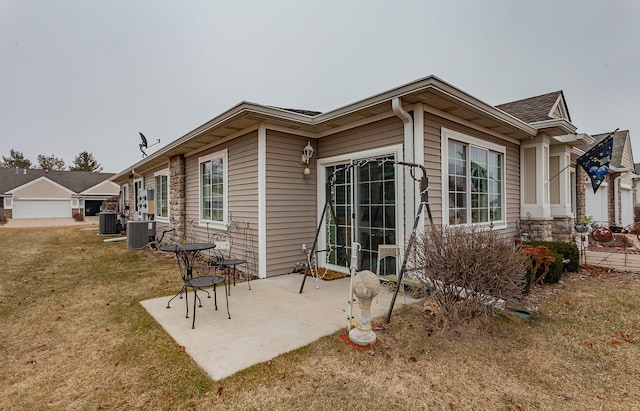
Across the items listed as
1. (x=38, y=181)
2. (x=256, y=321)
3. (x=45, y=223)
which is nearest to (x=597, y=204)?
(x=256, y=321)

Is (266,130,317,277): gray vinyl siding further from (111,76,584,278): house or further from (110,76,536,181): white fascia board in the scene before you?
(110,76,536,181): white fascia board

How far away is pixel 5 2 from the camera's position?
780cm

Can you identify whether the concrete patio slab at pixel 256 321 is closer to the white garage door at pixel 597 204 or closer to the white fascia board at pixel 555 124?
the white fascia board at pixel 555 124

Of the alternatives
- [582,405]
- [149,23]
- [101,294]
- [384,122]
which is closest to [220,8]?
[149,23]

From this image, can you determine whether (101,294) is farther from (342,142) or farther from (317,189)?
(342,142)

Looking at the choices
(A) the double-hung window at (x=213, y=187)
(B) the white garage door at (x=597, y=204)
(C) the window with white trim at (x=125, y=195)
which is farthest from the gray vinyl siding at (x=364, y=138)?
(C) the window with white trim at (x=125, y=195)

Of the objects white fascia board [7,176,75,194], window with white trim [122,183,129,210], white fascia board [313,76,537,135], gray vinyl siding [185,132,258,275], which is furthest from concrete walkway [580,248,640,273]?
white fascia board [7,176,75,194]

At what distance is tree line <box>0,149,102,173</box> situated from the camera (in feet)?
144

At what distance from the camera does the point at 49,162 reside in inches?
1804

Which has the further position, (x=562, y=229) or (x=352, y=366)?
(x=562, y=229)

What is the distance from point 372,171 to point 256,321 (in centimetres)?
301

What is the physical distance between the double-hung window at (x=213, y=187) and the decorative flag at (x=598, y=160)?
8.70 m

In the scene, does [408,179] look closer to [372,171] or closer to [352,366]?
[372,171]

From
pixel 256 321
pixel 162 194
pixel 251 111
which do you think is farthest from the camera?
pixel 162 194
